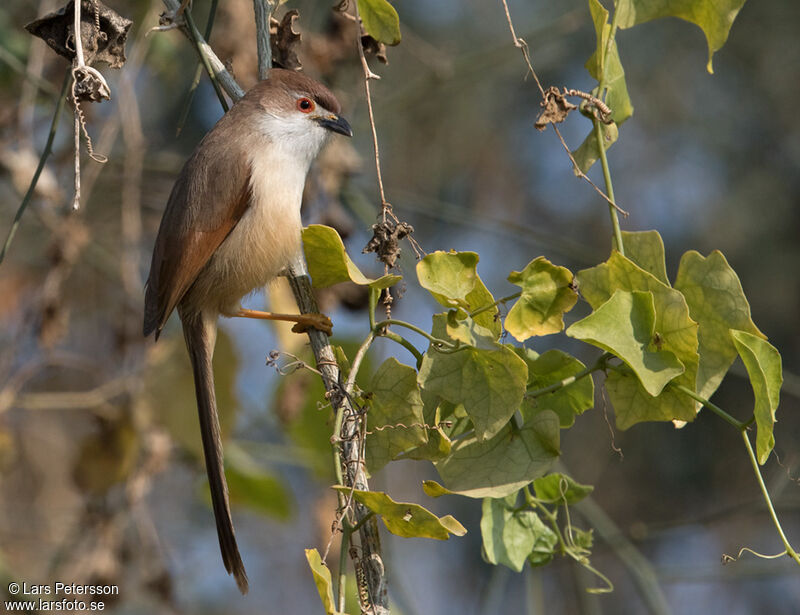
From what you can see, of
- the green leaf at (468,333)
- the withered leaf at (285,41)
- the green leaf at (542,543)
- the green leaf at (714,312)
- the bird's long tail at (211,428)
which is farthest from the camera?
the withered leaf at (285,41)

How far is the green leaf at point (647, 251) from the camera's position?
6.13ft

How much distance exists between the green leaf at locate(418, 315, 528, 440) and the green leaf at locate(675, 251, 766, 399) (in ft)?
1.44

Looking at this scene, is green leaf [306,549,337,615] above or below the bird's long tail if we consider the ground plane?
above

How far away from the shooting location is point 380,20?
2.18 m

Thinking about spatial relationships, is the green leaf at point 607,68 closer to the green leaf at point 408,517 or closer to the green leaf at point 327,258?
the green leaf at point 327,258

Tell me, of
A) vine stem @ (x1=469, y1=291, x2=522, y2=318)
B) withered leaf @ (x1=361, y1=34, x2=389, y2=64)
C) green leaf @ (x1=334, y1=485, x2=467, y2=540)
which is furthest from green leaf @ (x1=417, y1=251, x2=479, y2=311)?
withered leaf @ (x1=361, y1=34, x2=389, y2=64)

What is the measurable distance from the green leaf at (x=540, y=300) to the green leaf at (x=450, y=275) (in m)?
0.11

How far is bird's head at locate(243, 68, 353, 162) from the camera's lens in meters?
3.27

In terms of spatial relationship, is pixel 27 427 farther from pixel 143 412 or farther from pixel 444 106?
pixel 444 106

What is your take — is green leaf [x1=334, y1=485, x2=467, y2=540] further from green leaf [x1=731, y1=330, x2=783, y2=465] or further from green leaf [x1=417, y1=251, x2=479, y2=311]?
green leaf [x1=731, y1=330, x2=783, y2=465]

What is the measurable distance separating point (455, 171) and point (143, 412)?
5174 millimetres

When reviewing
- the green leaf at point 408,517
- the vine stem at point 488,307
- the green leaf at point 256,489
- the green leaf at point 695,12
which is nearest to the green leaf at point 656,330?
the vine stem at point 488,307

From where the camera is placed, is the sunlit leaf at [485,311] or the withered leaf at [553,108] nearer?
the sunlit leaf at [485,311]

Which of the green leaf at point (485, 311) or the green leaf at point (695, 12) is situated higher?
the green leaf at point (695, 12)
